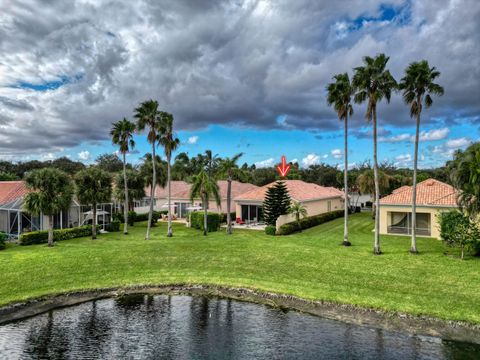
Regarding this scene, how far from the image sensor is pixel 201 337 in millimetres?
13914

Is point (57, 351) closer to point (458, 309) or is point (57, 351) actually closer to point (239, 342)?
point (239, 342)

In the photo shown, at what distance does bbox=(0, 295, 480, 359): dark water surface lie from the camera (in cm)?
1252

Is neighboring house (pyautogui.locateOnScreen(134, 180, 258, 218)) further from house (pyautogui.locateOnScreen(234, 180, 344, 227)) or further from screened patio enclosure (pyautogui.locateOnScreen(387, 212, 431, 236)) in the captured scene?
screened patio enclosure (pyautogui.locateOnScreen(387, 212, 431, 236))

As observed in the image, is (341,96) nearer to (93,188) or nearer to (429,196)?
(429,196)

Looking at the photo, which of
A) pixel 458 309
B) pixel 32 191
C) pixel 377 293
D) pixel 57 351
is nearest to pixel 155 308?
pixel 57 351

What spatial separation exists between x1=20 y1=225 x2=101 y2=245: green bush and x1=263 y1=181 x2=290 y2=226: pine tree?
18.7 m

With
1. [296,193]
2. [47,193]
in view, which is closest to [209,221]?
[296,193]

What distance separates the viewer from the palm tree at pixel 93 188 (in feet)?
110

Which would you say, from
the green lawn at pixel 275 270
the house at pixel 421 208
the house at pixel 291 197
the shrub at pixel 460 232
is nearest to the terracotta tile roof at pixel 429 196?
the house at pixel 421 208

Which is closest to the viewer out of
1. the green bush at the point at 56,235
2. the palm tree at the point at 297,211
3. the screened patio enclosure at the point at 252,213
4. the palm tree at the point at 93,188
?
the green bush at the point at 56,235

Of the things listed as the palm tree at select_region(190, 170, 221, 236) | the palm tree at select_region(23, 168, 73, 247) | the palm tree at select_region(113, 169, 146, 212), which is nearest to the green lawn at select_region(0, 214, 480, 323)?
the palm tree at select_region(23, 168, 73, 247)

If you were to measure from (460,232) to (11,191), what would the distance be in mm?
40481

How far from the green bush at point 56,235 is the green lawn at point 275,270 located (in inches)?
55.4

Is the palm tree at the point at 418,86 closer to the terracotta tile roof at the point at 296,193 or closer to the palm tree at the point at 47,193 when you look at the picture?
the terracotta tile roof at the point at 296,193
